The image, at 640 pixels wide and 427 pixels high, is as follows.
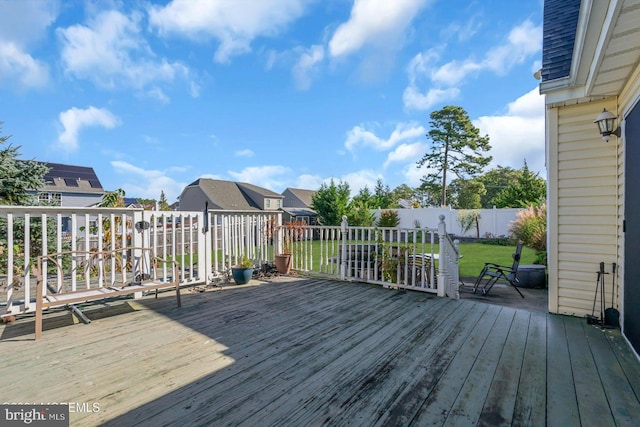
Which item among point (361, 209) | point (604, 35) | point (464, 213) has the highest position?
point (604, 35)

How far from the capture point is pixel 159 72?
29.0ft

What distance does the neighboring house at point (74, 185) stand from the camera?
2359 centimetres

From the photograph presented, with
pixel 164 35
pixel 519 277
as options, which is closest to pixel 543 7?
pixel 519 277

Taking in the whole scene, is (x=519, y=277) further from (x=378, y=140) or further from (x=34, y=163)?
(x=378, y=140)

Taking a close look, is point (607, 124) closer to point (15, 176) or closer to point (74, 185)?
point (15, 176)

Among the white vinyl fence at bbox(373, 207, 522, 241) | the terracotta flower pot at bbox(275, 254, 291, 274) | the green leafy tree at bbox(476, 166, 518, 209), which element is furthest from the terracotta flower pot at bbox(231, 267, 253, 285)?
the green leafy tree at bbox(476, 166, 518, 209)

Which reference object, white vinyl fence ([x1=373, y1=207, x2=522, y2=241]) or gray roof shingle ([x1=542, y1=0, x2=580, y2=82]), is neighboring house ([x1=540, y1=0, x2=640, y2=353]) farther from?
white vinyl fence ([x1=373, y1=207, x2=522, y2=241])

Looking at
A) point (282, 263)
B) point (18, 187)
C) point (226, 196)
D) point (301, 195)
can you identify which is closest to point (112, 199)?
point (18, 187)

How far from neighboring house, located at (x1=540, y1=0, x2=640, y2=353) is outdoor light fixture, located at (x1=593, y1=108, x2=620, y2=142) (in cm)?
Result: 7

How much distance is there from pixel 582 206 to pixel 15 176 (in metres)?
10.5

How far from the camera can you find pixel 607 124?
3277mm

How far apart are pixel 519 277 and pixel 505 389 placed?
490 cm

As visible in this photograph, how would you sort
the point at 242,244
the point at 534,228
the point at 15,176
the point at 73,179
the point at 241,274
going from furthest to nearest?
the point at 73,179 < the point at 534,228 < the point at 15,176 < the point at 242,244 < the point at 241,274

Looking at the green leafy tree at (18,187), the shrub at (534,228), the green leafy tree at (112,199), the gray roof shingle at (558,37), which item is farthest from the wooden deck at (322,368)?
the shrub at (534,228)
